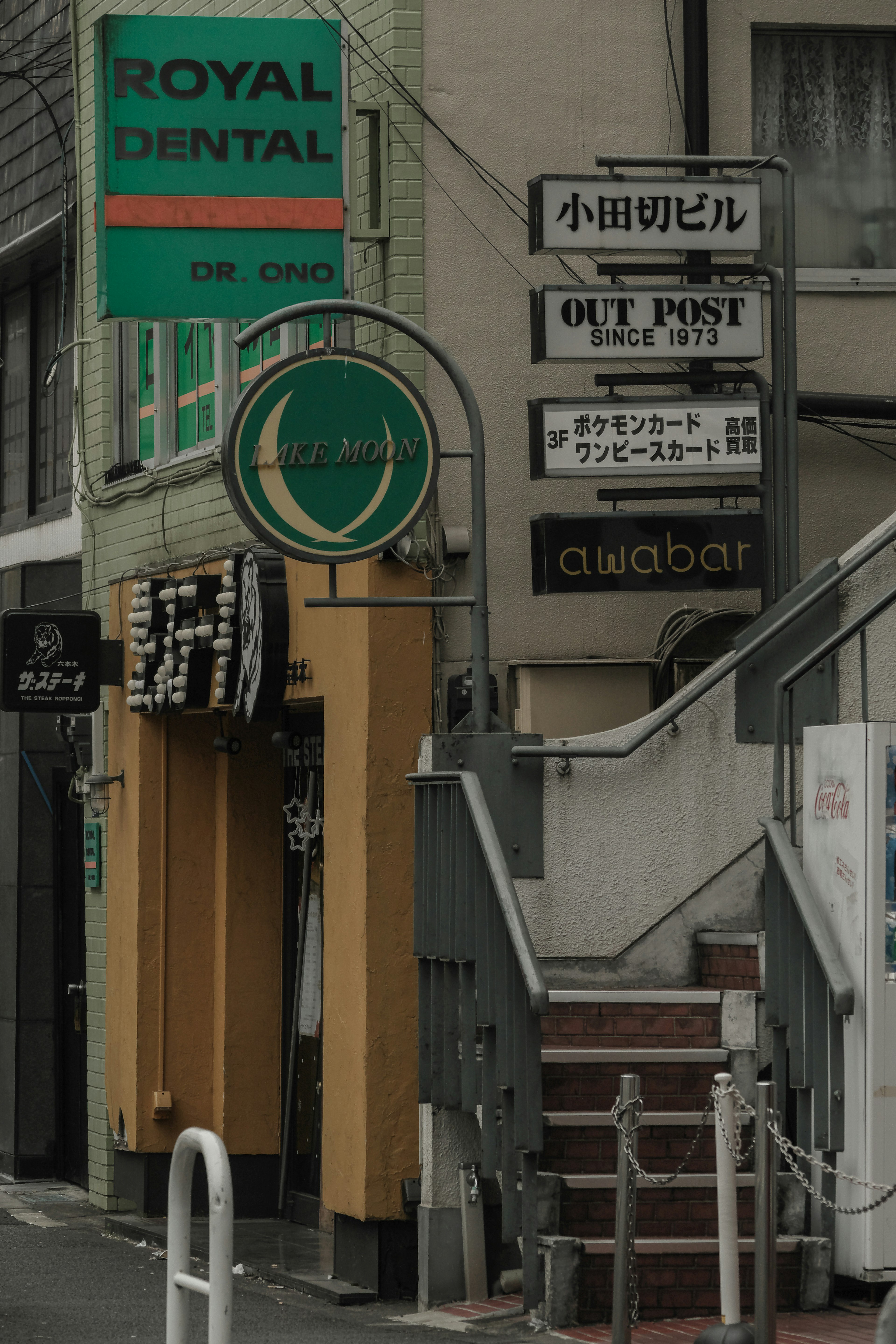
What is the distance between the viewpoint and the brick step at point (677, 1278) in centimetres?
889

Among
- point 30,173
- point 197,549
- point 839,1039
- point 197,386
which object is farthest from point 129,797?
point 839,1039

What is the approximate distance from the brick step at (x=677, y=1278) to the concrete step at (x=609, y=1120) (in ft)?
1.59

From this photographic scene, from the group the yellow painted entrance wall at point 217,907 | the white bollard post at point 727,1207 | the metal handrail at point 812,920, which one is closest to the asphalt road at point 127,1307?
the yellow painted entrance wall at point 217,907

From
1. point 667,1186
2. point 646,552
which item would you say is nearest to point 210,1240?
point 667,1186

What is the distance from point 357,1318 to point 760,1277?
3.03 m

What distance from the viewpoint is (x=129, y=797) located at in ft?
45.5

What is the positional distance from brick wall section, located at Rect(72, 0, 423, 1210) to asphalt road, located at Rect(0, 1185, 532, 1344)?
158 cm

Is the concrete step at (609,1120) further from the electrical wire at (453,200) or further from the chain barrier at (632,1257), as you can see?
the electrical wire at (453,200)

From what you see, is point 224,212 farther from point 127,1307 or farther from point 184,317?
point 127,1307

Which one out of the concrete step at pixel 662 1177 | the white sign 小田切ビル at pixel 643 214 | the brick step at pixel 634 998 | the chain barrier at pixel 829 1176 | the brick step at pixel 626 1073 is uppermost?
the white sign 小田切ビル at pixel 643 214

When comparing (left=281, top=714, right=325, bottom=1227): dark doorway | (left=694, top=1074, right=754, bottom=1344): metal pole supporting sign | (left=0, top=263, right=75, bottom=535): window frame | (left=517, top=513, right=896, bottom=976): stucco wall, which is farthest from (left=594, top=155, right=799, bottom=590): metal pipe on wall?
(left=0, top=263, right=75, bottom=535): window frame

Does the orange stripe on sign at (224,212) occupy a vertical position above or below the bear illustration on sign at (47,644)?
above

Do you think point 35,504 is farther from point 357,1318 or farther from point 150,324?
point 357,1318

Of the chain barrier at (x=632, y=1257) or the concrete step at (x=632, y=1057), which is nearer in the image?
the chain barrier at (x=632, y=1257)
